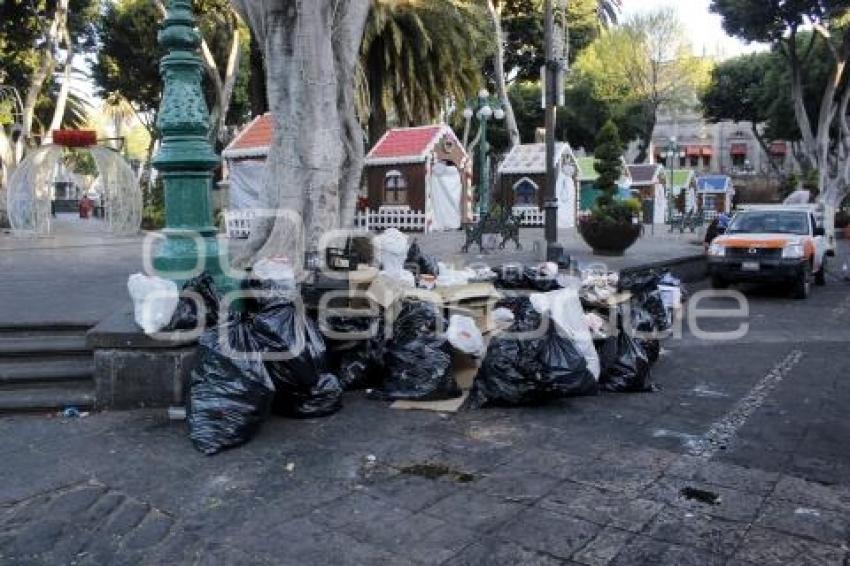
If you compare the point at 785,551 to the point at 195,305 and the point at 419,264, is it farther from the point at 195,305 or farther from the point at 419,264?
the point at 419,264

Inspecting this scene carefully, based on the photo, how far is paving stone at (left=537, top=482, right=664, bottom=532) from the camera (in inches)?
135

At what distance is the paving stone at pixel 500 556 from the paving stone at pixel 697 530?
563 mm

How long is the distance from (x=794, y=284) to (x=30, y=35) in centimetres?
2488

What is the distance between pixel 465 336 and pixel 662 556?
2.75m

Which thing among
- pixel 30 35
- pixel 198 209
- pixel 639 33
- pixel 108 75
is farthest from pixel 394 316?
pixel 639 33

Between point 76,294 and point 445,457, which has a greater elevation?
point 76,294

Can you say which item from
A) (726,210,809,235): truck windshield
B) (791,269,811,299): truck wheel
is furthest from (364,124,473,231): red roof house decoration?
(791,269,811,299): truck wheel

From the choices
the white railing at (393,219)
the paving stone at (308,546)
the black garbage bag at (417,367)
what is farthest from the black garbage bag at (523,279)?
the white railing at (393,219)

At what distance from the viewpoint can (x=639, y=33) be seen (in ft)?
157

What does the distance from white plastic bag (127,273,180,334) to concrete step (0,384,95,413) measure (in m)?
0.65

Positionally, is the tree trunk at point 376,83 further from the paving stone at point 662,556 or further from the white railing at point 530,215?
the paving stone at point 662,556

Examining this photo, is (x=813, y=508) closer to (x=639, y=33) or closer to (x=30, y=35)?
(x=30, y=35)

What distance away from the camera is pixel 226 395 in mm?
4363

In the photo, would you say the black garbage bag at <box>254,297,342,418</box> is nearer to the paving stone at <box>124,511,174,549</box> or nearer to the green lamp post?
the green lamp post
